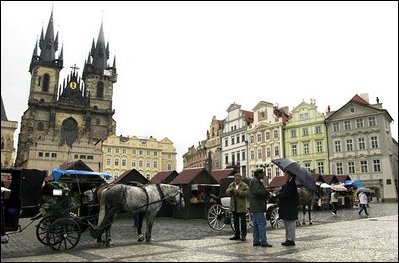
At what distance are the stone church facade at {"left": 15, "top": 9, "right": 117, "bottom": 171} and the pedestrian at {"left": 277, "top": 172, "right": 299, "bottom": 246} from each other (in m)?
63.7

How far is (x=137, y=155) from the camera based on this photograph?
7388 centimetres

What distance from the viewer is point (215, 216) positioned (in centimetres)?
1368

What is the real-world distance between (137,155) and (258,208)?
66028mm

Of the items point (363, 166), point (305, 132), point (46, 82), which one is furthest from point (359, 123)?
point (46, 82)

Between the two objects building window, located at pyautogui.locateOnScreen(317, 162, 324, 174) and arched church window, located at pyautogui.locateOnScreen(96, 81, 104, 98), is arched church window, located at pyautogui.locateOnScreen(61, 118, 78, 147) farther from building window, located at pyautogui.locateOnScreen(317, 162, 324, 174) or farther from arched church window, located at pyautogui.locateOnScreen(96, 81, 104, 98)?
building window, located at pyautogui.locateOnScreen(317, 162, 324, 174)

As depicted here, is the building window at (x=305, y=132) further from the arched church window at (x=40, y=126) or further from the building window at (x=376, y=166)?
the arched church window at (x=40, y=126)

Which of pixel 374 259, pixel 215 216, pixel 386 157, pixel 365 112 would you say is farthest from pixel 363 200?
pixel 365 112

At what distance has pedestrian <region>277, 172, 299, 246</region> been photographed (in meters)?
9.00

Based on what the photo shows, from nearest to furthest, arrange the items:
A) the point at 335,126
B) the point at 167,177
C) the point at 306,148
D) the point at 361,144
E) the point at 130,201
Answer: the point at 130,201 → the point at 167,177 → the point at 361,144 → the point at 335,126 → the point at 306,148

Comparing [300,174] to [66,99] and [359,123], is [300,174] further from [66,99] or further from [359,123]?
[66,99]

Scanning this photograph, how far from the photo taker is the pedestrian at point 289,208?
900 cm

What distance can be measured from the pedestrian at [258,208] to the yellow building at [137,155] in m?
62.0

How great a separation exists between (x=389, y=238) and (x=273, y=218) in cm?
477

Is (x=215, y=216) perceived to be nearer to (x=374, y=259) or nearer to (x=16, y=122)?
(x=374, y=259)
